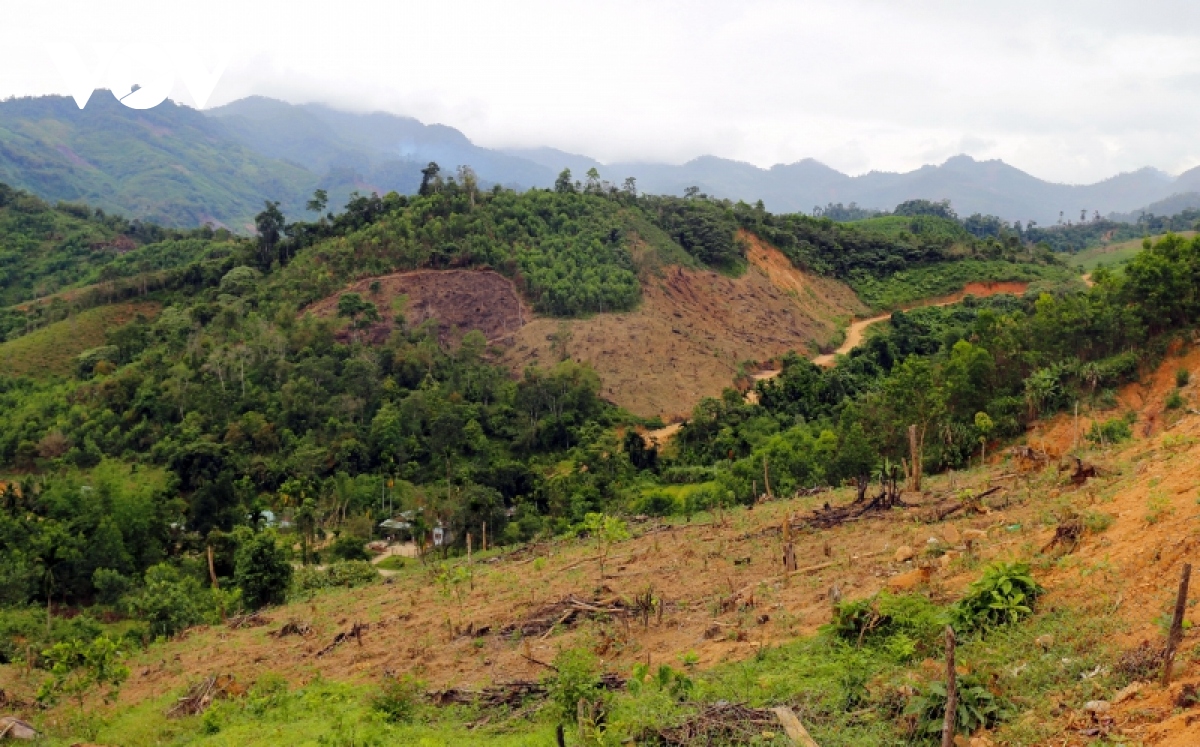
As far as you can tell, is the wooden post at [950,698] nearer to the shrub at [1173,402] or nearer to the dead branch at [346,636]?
the dead branch at [346,636]

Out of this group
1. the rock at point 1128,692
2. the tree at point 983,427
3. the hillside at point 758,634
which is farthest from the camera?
the tree at point 983,427

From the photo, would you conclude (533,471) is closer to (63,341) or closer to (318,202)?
(318,202)

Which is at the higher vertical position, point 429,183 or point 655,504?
point 429,183

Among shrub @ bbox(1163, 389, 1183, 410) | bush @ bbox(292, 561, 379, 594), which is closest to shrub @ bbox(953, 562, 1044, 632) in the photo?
shrub @ bbox(1163, 389, 1183, 410)

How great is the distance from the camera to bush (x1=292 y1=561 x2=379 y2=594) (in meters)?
19.9

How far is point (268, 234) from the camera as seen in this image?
145 ft

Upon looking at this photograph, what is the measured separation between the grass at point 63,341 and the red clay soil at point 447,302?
37.6 feet

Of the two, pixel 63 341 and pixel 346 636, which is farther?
pixel 63 341

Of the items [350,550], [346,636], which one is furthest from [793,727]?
[350,550]

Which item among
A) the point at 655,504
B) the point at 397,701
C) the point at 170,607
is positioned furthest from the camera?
the point at 655,504

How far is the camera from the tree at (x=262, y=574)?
60.2 feet

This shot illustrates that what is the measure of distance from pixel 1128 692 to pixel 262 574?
1767 cm

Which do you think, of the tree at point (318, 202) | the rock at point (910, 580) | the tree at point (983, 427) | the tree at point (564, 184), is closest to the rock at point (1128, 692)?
the rock at point (910, 580)

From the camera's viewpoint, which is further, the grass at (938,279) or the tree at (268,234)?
the grass at (938,279)
